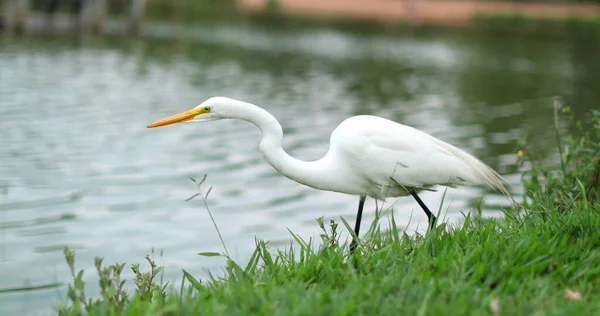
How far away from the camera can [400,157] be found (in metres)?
4.56

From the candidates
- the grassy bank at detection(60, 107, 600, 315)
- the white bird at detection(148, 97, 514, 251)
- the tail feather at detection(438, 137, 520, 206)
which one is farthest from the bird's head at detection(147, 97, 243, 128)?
the tail feather at detection(438, 137, 520, 206)

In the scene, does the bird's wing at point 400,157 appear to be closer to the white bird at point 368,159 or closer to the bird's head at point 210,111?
the white bird at point 368,159

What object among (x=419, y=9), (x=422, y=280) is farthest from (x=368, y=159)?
(x=419, y=9)

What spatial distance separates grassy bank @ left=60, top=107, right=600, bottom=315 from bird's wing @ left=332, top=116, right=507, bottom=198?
347mm

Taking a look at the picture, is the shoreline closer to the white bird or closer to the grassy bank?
the white bird

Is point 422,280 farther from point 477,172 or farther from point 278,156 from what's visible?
point 477,172

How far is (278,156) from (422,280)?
133cm

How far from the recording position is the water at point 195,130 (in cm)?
610

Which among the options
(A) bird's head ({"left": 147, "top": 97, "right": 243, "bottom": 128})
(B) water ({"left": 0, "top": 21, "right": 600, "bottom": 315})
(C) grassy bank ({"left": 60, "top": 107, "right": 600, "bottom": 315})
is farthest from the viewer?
(B) water ({"left": 0, "top": 21, "right": 600, "bottom": 315})

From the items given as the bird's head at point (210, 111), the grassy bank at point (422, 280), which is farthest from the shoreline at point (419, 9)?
the grassy bank at point (422, 280)

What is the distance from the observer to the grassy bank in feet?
10.1

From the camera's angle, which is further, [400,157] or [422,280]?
[400,157]

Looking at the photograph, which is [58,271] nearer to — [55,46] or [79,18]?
[55,46]

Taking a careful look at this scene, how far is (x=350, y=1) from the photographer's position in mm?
50281
